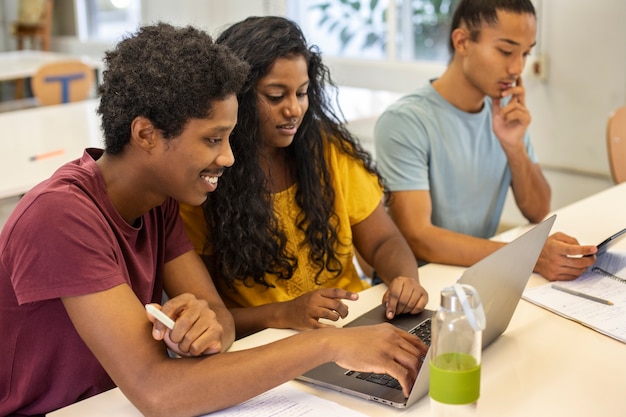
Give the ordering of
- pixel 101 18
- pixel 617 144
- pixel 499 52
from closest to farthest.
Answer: pixel 499 52 → pixel 617 144 → pixel 101 18

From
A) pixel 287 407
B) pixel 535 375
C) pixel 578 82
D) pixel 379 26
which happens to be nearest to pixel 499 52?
pixel 535 375

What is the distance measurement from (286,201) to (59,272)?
0.67 m

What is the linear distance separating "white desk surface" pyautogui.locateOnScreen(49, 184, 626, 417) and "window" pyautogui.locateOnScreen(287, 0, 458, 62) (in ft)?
9.47

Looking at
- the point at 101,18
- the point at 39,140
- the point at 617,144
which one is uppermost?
the point at 101,18

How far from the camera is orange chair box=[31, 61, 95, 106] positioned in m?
4.12

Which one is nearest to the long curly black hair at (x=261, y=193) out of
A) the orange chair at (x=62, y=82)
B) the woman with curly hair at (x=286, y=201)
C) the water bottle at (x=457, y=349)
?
the woman with curly hair at (x=286, y=201)

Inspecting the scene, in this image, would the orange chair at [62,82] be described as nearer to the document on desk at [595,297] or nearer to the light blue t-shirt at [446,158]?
the light blue t-shirt at [446,158]

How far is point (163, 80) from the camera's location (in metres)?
1.20

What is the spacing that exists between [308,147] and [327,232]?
0.19m

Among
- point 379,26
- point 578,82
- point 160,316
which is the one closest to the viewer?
point 160,316

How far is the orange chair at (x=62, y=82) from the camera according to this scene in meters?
4.12

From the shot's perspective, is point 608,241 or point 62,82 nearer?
point 608,241

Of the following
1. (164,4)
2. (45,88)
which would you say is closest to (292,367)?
(45,88)

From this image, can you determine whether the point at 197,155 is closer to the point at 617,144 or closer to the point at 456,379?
the point at 456,379
